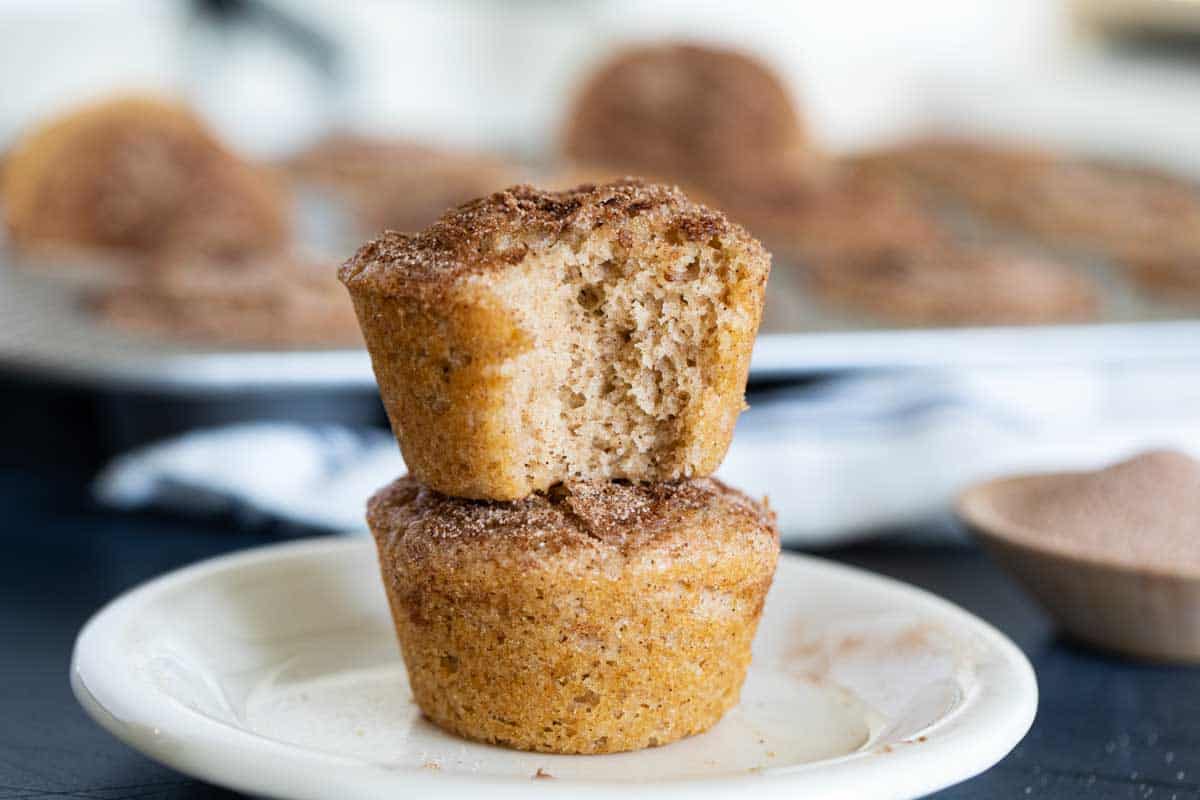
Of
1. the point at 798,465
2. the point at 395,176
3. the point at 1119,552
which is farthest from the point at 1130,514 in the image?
the point at 395,176

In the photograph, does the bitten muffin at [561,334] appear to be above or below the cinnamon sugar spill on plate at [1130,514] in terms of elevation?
above

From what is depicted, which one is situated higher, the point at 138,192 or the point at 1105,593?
the point at 138,192

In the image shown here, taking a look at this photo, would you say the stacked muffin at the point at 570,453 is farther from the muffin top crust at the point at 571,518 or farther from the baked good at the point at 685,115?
the baked good at the point at 685,115

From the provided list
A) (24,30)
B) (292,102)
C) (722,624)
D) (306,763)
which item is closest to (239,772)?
(306,763)

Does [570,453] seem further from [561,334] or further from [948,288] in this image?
[948,288]

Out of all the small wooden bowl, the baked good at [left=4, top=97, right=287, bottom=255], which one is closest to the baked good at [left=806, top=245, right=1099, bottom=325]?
the baked good at [left=4, top=97, right=287, bottom=255]

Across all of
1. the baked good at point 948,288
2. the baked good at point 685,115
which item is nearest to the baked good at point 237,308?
the baked good at point 948,288
